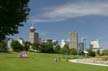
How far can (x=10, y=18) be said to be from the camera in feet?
46.2

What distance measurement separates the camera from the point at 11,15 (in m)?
14.1

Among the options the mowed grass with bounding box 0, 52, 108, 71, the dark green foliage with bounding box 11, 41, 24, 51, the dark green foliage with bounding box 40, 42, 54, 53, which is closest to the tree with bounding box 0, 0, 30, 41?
the mowed grass with bounding box 0, 52, 108, 71

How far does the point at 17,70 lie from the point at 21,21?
2371 centimetres

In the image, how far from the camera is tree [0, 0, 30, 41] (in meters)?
13.6

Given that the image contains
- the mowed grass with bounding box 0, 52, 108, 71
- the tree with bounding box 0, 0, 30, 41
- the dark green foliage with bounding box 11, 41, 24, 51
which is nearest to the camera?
the tree with bounding box 0, 0, 30, 41

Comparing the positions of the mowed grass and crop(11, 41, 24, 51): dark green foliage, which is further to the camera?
crop(11, 41, 24, 51): dark green foliage

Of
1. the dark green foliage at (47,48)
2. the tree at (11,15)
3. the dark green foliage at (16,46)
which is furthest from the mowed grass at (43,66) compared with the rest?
the dark green foliage at (47,48)

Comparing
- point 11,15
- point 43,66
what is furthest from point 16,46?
point 11,15

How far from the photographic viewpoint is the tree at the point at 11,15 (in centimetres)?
1356

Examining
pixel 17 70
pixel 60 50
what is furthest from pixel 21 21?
pixel 60 50

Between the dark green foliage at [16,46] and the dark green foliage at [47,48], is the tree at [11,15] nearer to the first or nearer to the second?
the dark green foliage at [16,46]

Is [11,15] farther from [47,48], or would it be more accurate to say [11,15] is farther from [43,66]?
[47,48]

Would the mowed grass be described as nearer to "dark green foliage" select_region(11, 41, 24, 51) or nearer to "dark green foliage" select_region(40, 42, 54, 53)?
"dark green foliage" select_region(11, 41, 24, 51)

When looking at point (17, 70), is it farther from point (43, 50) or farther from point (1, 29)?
point (43, 50)
